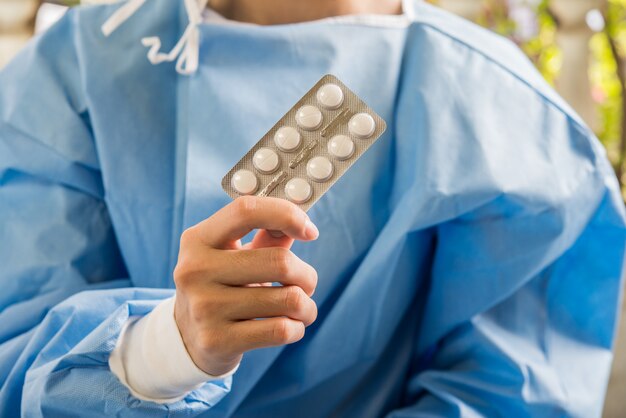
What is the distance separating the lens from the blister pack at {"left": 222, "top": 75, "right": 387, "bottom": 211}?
551mm

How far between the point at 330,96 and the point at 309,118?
23mm

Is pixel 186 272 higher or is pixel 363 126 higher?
pixel 363 126

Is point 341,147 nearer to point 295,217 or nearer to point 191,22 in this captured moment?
point 295,217

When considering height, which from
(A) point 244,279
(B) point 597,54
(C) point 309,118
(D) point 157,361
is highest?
(B) point 597,54

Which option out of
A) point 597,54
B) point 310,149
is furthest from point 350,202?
point 597,54

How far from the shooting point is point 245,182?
0.55 meters

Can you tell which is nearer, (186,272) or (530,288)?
(186,272)

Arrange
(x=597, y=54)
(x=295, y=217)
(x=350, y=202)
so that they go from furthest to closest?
(x=597, y=54), (x=350, y=202), (x=295, y=217)

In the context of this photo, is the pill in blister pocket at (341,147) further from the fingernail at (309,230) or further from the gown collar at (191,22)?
the gown collar at (191,22)

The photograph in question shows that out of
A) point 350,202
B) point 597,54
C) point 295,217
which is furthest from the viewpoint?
point 597,54

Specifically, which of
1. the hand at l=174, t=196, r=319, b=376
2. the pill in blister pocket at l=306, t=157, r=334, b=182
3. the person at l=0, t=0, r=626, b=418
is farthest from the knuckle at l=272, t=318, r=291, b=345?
the person at l=0, t=0, r=626, b=418

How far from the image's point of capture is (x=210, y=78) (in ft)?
2.56

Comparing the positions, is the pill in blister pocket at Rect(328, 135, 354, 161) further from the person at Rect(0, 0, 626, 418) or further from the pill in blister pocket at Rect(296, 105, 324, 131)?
the person at Rect(0, 0, 626, 418)

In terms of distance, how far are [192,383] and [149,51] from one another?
0.38 meters
